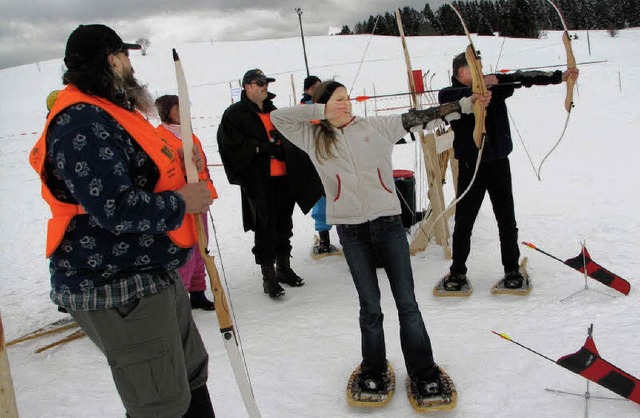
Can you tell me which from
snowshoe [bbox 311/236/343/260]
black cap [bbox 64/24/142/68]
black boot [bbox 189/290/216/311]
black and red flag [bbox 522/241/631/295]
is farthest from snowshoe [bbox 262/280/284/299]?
black cap [bbox 64/24/142/68]

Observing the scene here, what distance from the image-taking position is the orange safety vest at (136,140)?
1.45 meters

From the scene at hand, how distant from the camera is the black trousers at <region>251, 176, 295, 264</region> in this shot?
13.0 ft

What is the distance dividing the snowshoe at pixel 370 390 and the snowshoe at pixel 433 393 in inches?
4.2

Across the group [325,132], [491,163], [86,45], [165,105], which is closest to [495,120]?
[491,163]

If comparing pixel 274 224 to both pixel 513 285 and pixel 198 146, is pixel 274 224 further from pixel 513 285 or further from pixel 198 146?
pixel 198 146

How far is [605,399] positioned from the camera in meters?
2.25

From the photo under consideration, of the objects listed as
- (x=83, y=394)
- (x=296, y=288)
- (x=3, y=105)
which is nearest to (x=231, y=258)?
(x=296, y=288)

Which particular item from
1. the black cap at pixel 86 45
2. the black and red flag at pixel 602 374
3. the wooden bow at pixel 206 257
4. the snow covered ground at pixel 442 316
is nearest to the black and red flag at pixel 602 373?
the black and red flag at pixel 602 374

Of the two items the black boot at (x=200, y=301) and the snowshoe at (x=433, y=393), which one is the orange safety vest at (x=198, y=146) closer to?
the black boot at (x=200, y=301)

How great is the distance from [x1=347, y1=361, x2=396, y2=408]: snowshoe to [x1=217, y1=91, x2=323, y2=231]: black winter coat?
5.51 feet

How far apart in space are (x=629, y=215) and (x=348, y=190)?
3481 millimetres

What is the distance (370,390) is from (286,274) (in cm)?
193

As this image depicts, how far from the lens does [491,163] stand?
3414mm

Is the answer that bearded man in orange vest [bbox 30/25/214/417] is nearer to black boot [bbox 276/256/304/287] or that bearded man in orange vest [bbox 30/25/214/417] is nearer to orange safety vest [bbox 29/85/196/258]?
orange safety vest [bbox 29/85/196/258]
